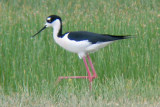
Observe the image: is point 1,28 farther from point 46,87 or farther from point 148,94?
point 148,94

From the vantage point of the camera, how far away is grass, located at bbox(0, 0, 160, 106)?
5.39m

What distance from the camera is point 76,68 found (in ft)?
21.5

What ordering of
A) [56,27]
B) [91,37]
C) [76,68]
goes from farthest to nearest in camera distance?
[76,68], [56,27], [91,37]

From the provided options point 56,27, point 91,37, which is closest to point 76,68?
point 56,27

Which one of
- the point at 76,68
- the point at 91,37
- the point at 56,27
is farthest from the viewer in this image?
the point at 76,68

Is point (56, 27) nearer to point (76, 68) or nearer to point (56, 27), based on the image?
point (56, 27)

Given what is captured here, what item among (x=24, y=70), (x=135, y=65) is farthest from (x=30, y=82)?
(x=135, y=65)

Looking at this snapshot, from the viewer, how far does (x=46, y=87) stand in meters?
5.67

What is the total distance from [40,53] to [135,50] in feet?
5.56

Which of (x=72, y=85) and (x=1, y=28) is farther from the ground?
(x=1, y=28)

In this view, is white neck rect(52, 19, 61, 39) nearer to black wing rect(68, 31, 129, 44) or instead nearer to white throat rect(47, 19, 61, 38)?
white throat rect(47, 19, 61, 38)

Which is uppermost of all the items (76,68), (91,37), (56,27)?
(56,27)

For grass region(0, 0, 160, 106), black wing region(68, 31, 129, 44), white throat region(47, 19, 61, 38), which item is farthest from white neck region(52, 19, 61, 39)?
grass region(0, 0, 160, 106)

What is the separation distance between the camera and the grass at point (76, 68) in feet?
17.7
